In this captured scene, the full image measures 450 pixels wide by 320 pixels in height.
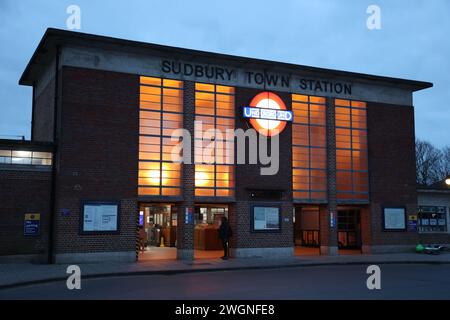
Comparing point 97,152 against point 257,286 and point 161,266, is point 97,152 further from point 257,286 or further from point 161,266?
point 257,286

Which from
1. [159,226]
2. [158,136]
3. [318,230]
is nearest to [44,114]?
[158,136]

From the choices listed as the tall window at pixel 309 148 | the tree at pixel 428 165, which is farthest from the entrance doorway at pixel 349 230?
the tree at pixel 428 165

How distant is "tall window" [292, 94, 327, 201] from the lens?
2750cm

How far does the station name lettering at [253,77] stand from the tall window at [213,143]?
23.2 inches

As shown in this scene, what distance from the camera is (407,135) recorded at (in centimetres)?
3028

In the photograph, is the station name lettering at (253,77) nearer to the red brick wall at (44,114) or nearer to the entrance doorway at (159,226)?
the red brick wall at (44,114)

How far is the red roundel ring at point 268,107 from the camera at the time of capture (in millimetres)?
26180

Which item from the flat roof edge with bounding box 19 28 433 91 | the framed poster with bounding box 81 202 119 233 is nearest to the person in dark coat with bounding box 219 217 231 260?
the framed poster with bounding box 81 202 119 233

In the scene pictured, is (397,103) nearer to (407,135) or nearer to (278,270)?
(407,135)

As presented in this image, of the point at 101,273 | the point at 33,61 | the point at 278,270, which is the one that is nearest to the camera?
the point at 101,273

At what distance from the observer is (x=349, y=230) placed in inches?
1247

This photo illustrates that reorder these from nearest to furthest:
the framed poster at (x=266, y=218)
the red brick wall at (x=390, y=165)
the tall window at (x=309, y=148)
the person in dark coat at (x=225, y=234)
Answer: the person in dark coat at (x=225, y=234), the framed poster at (x=266, y=218), the tall window at (x=309, y=148), the red brick wall at (x=390, y=165)

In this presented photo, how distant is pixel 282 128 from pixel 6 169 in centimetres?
1281
